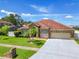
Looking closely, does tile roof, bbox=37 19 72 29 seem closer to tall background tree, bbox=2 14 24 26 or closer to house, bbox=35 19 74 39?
house, bbox=35 19 74 39

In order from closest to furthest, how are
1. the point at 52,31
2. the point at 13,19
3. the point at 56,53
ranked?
the point at 56,53
the point at 52,31
the point at 13,19

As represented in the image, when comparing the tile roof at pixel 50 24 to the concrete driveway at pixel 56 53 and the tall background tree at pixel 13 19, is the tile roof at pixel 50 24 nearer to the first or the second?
the concrete driveway at pixel 56 53

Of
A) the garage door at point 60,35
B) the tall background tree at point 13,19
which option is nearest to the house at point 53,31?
the garage door at point 60,35

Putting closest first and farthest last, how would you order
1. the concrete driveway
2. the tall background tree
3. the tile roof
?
the concrete driveway < the tile roof < the tall background tree

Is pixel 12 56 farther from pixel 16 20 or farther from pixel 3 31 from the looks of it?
pixel 16 20

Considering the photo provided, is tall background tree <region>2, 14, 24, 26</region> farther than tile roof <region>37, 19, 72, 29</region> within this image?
Yes

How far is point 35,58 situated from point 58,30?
26.5 meters

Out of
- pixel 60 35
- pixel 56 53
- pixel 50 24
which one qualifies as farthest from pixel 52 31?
pixel 56 53

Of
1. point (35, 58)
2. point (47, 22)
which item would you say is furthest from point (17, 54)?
point (47, 22)

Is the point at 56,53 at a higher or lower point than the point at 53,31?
lower

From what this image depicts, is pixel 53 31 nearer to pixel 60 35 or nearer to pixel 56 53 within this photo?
pixel 60 35

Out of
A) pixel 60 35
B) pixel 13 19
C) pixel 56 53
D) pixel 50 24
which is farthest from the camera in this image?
pixel 13 19

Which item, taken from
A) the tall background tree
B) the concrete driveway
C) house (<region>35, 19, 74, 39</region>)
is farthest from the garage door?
the tall background tree

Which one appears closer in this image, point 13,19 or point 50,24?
point 50,24
